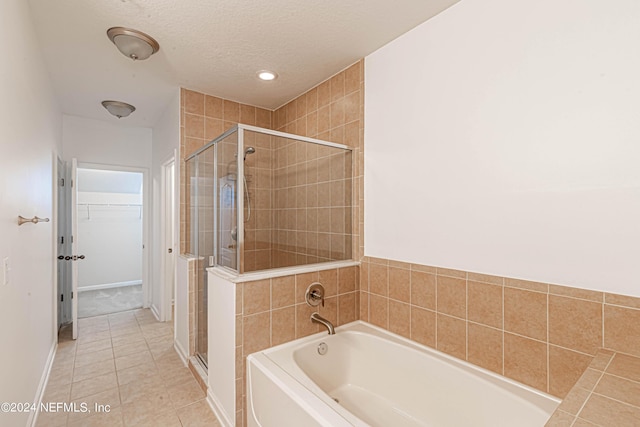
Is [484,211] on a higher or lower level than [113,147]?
lower

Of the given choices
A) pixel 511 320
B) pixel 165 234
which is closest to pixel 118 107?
pixel 165 234

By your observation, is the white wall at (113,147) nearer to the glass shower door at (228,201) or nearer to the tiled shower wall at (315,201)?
the glass shower door at (228,201)

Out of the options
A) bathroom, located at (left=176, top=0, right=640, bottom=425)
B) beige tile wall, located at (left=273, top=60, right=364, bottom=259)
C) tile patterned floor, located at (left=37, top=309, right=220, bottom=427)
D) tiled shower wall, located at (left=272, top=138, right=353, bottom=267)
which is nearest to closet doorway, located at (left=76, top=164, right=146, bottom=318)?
tile patterned floor, located at (left=37, top=309, right=220, bottom=427)

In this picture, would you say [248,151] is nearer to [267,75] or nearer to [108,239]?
[267,75]

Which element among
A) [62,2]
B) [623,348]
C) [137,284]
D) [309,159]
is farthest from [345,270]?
[137,284]

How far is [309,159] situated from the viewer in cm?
239

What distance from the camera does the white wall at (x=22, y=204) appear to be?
1353 millimetres

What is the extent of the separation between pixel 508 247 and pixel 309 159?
149cm

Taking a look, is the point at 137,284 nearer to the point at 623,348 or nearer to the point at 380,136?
the point at 380,136

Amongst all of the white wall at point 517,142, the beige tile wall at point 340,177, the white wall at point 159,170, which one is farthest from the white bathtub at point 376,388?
the white wall at point 159,170

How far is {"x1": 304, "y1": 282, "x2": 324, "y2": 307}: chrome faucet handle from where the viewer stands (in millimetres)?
2088

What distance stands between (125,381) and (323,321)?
1.80m

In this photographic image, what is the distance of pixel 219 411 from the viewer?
6.67 ft

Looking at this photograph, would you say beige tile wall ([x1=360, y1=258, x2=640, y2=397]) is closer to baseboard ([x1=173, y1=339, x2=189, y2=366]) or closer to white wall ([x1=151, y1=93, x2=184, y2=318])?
baseboard ([x1=173, y1=339, x2=189, y2=366])
